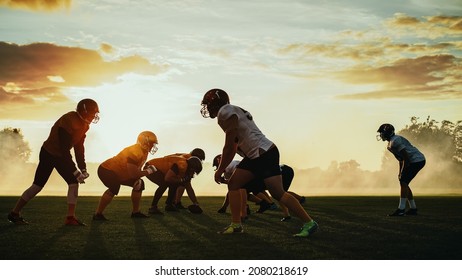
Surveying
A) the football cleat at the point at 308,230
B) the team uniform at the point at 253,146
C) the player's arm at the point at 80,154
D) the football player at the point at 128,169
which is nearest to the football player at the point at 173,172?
the football player at the point at 128,169

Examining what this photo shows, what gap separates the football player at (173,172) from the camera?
12781 millimetres

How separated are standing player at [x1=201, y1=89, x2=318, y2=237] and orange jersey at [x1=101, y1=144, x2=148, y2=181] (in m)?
3.28

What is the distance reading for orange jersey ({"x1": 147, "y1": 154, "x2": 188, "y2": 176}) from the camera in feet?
42.0

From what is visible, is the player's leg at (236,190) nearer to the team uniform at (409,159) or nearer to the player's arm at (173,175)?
the player's arm at (173,175)

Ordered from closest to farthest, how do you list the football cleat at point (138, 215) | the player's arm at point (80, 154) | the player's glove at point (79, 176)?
1. the player's glove at point (79, 176)
2. the player's arm at point (80, 154)
3. the football cleat at point (138, 215)

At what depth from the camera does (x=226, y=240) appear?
25.2ft

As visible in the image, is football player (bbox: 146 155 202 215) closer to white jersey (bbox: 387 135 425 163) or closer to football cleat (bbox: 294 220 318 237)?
white jersey (bbox: 387 135 425 163)

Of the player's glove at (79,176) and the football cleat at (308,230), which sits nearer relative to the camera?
the football cleat at (308,230)

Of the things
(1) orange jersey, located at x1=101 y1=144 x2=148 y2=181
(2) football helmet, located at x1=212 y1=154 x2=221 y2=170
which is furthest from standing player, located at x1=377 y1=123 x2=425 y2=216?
(1) orange jersey, located at x1=101 y1=144 x2=148 y2=181

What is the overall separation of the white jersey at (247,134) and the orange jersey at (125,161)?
3.55m

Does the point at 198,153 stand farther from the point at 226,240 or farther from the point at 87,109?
the point at 226,240

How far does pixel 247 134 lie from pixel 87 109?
331cm

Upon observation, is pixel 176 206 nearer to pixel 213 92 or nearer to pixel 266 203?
pixel 266 203

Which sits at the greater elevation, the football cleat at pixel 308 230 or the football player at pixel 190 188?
the football player at pixel 190 188
